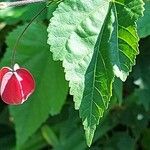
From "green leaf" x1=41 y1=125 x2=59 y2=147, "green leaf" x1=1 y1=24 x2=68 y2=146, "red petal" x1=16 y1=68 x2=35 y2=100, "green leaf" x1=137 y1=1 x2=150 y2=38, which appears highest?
"red petal" x1=16 y1=68 x2=35 y2=100

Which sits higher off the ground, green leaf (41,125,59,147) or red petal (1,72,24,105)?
red petal (1,72,24,105)

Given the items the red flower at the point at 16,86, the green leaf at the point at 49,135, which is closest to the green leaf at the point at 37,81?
the green leaf at the point at 49,135

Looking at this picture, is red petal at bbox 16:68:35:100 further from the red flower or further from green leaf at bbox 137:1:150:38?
green leaf at bbox 137:1:150:38

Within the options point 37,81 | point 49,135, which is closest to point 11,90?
point 37,81

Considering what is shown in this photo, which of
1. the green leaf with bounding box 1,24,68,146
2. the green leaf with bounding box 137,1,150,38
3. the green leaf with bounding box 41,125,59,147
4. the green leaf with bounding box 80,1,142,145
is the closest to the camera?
the green leaf with bounding box 80,1,142,145

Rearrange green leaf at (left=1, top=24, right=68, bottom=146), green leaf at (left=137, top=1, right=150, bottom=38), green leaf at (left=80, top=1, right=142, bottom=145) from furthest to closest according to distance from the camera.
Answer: green leaf at (left=1, top=24, right=68, bottom=146)
green leaf at (left=137, top=1, right=150, bottom=38)
green leaf at (left=80, top=1, right=142, bottom=145)

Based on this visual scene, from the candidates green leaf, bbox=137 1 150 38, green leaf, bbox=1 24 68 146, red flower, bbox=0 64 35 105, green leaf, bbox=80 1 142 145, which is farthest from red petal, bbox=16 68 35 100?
green leaf, bbox=1 24 68 146

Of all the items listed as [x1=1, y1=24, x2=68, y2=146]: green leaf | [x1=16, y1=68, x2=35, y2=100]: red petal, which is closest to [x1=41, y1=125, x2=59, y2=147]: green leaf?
[x1=1, y1=24, x2=68, y2=146]: green leaf

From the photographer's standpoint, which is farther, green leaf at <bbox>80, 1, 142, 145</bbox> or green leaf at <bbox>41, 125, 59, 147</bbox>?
green leaf at <bbox>41, 125, 59, 147</bbox>
